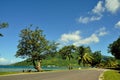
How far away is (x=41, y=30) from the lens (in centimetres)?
7000

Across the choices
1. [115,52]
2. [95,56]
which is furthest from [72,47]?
[95,56]

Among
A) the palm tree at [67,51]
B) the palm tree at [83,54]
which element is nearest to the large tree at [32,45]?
the palm tree at [67,51]

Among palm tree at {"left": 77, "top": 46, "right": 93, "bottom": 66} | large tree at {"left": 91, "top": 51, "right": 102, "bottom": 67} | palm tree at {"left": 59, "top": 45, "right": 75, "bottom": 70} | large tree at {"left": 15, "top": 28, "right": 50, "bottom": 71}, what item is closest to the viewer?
large tree at {"left": 15, "top": 28, "right": 50, "bottom": 71}

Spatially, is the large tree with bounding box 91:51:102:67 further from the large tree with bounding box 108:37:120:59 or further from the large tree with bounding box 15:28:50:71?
the large tree with bounding box 15:28:50:71

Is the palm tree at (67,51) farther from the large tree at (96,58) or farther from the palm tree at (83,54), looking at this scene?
the large tree at (96,58)

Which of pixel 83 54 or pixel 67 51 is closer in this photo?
pixel 67 51

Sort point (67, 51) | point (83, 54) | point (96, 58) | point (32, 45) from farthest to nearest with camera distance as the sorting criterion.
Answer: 1. point (96, 58)
2. point (83, 54)
3. point (67, 51)
4. point (32, 45)

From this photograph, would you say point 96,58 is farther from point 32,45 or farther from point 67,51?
point 32,45

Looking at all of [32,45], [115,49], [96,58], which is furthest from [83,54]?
[32,45]

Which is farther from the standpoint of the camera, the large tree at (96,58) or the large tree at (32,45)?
the large tree at (96,58)

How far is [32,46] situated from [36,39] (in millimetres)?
2235

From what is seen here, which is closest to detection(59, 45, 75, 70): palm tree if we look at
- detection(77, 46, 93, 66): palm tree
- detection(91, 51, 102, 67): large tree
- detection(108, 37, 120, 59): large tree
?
detection(108, 37, 120, 59): large tree

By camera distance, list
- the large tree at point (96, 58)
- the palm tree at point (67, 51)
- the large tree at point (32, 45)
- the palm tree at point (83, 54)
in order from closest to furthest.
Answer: the large tree at point (32, 45)
the palm tree at point (67, 51)
the palm tree at point (83, 54)
the large tree at point (96, 58)

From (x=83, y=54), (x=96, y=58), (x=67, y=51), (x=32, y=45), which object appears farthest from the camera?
(x=96, y=58)
